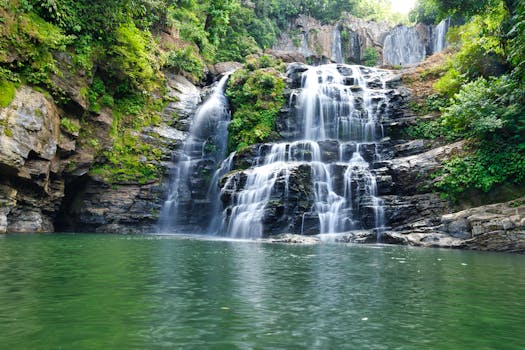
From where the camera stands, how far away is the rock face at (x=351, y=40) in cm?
4339

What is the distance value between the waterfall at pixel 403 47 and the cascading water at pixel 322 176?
72.1ft

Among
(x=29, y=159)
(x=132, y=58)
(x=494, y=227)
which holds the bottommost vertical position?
(x=494, y=227)

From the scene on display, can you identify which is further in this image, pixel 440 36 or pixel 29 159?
pixel 440 36

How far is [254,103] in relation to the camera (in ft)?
83.6

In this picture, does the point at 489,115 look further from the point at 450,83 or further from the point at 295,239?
the point at 295,239

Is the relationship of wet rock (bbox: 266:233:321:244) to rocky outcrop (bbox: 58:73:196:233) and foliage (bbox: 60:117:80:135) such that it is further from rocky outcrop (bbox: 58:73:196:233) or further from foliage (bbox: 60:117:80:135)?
foliage (bbox: 60:117:80:135)

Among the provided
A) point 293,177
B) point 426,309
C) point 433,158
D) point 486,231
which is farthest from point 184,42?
point 426,309

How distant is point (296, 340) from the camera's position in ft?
11.9

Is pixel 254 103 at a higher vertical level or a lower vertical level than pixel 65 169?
higher

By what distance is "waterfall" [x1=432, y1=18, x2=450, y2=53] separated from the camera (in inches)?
1494

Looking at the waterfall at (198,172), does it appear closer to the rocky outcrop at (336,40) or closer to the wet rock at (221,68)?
the wet rock at (221,68)

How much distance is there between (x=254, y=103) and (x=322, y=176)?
8.80 metres

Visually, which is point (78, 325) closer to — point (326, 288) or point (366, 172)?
point (326, 288)

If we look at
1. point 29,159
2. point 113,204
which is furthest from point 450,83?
point 29,159
